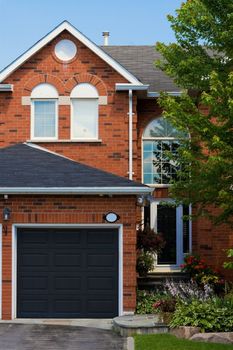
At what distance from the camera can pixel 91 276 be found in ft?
55.1

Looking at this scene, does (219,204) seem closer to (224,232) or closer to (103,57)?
(224,232)

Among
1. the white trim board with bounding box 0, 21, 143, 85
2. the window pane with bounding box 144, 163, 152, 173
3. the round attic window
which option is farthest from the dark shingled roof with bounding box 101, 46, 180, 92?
the round attic window

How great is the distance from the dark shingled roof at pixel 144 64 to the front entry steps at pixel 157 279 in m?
6.24

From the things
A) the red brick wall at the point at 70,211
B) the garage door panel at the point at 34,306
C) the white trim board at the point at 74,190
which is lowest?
the garage door panel at the point at 34,306

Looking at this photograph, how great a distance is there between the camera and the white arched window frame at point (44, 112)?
20.7 m

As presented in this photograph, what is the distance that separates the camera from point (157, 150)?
21.8m

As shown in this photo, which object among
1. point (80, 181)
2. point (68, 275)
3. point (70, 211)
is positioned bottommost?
point (68, 275)

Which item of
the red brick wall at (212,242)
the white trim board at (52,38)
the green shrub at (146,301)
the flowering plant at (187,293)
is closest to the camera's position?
the flowering plant at (187,293)

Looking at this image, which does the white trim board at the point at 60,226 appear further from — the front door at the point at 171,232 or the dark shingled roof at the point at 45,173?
the front door at the point at 171,232

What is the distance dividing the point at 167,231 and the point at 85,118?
4692mm

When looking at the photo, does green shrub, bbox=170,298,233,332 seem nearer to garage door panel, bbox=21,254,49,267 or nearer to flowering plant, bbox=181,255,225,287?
flowering plant, bbox=181,255,225,287

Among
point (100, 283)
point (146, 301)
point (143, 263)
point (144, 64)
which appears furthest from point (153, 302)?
point (144, 64)

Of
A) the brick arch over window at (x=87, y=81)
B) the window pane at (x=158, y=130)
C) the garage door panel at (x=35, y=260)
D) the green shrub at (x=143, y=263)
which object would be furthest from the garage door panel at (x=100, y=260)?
the window pane at (x=158, y=130)

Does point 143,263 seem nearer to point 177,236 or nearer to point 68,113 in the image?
point 177,236
